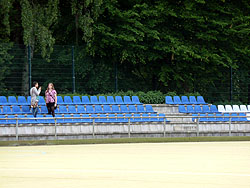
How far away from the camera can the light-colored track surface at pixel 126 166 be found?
11656 millimetres

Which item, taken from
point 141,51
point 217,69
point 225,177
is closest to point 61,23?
point 141,51

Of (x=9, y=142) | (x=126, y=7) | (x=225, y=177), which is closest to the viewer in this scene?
(x=225, y=177)

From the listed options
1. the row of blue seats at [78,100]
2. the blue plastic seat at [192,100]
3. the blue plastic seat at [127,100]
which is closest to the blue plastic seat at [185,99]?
the blue plastic seat at [192,100]

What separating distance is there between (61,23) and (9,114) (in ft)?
35.1

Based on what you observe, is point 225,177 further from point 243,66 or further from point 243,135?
point 243,66

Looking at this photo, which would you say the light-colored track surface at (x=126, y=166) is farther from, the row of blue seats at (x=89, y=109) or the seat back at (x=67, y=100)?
the seat back at (x=67, y=100)

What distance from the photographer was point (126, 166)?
46.8ft

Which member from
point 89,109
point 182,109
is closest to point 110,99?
point 89,109

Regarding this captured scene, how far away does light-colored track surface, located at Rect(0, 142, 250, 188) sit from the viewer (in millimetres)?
11656

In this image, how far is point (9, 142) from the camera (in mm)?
19828

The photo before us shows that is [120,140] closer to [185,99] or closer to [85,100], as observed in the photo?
[85,100]

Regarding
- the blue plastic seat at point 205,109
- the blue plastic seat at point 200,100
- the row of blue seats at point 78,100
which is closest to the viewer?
the row of blue seats at point 78,100

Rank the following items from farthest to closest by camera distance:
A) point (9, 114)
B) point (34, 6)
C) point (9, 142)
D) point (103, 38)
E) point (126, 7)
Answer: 1. point (126, 7)
2. point (103, 38)
3. point (34, 6)
4. point (9, 114)
5. point (9, 142)

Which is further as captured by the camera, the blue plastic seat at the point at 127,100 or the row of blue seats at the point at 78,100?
the blue plastic seat at the point at 127,100
